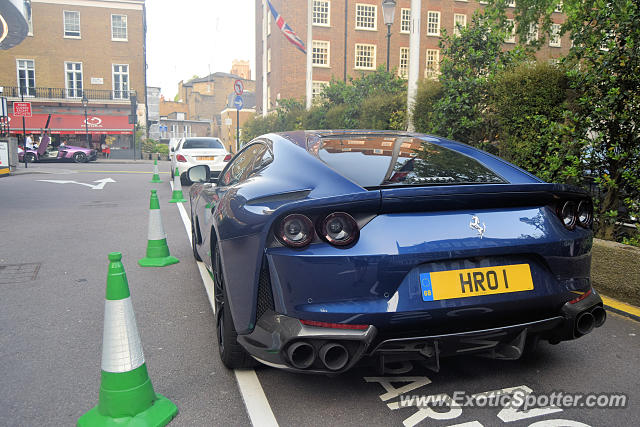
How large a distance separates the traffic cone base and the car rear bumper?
51 cm

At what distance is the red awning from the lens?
145ft

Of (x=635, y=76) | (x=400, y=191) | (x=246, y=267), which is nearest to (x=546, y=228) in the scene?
(x=400, y=191)

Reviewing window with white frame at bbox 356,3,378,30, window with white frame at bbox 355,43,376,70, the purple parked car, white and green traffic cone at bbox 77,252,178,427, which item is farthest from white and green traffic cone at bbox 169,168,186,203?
window with white frame at bbox 356,3,378,30

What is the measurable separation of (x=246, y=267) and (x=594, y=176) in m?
4.36

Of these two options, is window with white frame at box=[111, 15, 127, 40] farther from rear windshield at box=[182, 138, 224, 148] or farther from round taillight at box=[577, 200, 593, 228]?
round taillight at box=[577, 200, 593, 228]

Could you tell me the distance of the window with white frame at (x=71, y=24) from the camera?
46.4 m

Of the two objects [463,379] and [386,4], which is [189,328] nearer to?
[463,379]

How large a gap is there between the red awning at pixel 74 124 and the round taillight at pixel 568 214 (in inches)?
1860

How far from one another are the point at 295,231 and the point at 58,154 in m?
35.2

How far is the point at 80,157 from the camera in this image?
34.4 meters

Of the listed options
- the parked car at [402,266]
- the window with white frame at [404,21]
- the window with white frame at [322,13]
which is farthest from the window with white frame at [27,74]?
the parked car at [402,266]

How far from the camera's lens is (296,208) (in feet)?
8.36

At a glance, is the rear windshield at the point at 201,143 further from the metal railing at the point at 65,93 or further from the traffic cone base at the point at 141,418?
the metal railing at the point at 65,93

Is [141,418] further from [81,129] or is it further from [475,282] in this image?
[81,129]
